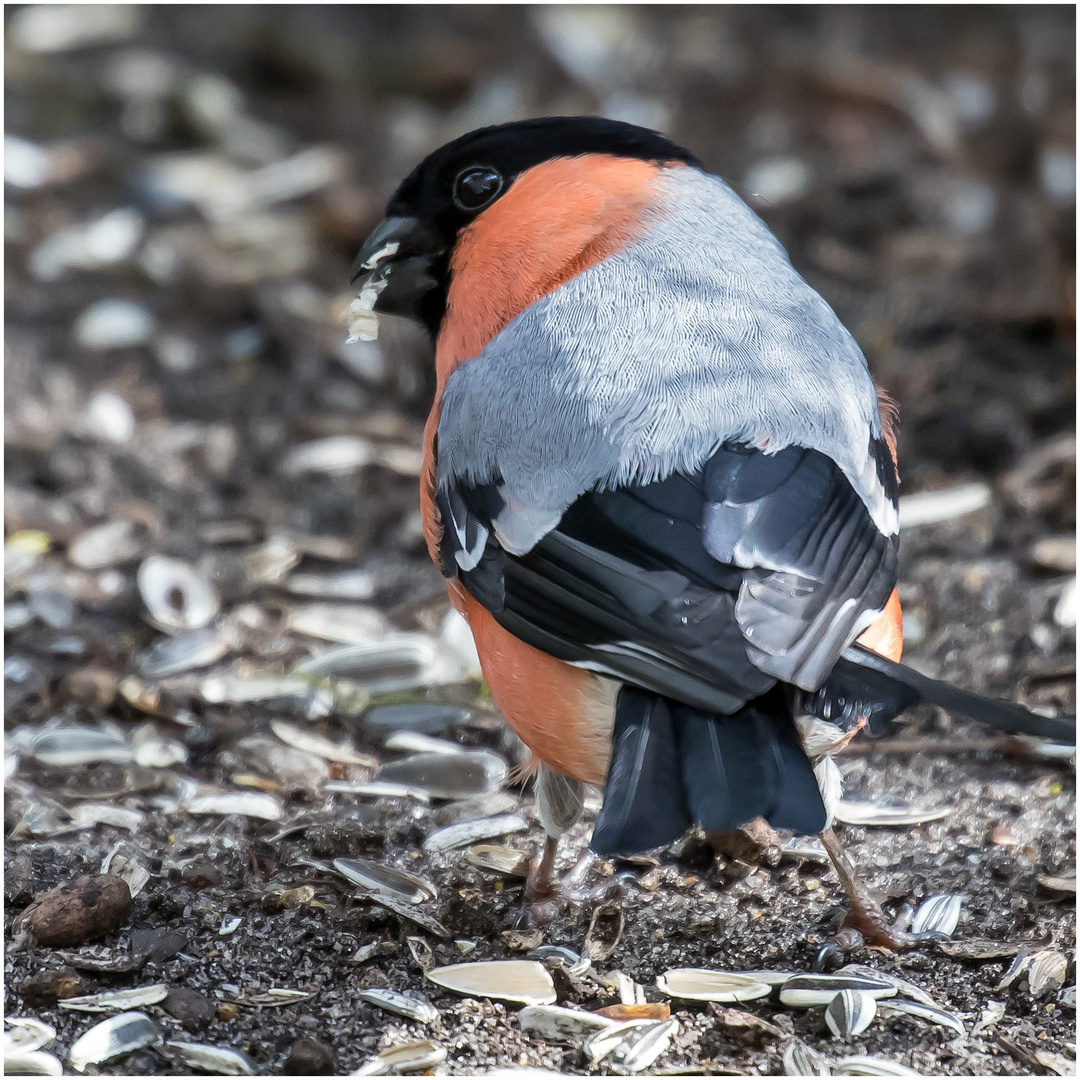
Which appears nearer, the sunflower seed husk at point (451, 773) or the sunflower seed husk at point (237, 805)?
the sunflower seed husk at point (237, 805)

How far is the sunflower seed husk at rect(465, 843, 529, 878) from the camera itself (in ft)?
11.0

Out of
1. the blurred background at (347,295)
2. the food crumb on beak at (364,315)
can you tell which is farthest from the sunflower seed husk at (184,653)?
the food crumb on beak at (364,315)

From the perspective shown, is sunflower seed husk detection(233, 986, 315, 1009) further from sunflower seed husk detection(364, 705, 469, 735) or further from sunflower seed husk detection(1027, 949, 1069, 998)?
sunflower seed husk detection(1027, 949, 1069, 998)

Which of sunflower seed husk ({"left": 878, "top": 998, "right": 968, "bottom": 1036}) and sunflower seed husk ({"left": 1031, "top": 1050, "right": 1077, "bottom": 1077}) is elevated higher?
sunflower seed husk ({"left": 878, "top": 998, "right": 968, "bottom": 1036})

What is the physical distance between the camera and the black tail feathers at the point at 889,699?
243 centimetres

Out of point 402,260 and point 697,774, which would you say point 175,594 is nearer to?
point 402,260

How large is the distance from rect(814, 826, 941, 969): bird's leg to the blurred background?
3.11 ft

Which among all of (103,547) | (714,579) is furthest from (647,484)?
(103,547)

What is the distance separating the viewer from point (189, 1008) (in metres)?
2.71

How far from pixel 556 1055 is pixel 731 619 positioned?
→ 981 millimetres

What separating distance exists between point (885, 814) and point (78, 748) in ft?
7.43

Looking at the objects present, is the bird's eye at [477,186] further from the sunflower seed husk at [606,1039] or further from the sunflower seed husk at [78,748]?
the sunflower seed husk at [606,1039]

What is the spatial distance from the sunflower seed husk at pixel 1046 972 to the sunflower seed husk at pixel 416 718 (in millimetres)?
1766

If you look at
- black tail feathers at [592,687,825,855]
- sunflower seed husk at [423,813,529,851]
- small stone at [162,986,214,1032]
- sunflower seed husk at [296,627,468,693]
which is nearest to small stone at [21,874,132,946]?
small stone at [162,986,214,1032]
